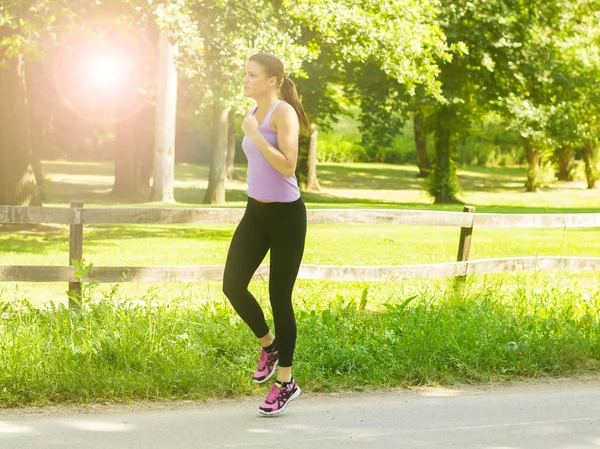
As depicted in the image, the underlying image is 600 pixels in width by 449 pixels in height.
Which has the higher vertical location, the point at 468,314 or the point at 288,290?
the point at 288,290

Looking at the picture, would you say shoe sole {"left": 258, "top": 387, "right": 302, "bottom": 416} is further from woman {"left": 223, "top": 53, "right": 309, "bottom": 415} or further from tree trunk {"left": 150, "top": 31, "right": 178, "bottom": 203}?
tree trunk {"left": 150, "top": 31, "right": 178, "bottom": 203}

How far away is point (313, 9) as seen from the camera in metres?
16.6

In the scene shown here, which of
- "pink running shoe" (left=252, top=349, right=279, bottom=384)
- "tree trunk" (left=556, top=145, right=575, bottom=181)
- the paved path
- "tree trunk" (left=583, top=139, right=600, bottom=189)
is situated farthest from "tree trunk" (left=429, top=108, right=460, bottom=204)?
"pink running shoe" (left=252, top=349, right=279, bottom=384)

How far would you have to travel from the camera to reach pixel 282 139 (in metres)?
5.16

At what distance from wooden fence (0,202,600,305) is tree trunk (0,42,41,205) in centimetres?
1126

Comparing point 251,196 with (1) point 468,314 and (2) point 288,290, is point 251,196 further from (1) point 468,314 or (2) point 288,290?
(1) point 468,314

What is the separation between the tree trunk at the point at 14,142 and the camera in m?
18.4

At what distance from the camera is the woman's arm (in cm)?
511

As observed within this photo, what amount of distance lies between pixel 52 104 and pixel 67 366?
25.6m

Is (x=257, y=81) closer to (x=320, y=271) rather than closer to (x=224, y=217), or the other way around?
(x=224, y=217)

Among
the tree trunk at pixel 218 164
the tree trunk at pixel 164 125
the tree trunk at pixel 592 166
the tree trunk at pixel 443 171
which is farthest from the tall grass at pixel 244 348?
the tree trunk at pixel 592 166

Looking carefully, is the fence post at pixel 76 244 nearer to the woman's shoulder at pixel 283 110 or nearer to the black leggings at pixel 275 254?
the black leggings at pixel 275 254

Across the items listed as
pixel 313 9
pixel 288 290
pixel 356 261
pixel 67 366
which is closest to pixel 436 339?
pixel 288 290

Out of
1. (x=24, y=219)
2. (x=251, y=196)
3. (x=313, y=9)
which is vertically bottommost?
(x=24, y=219)
